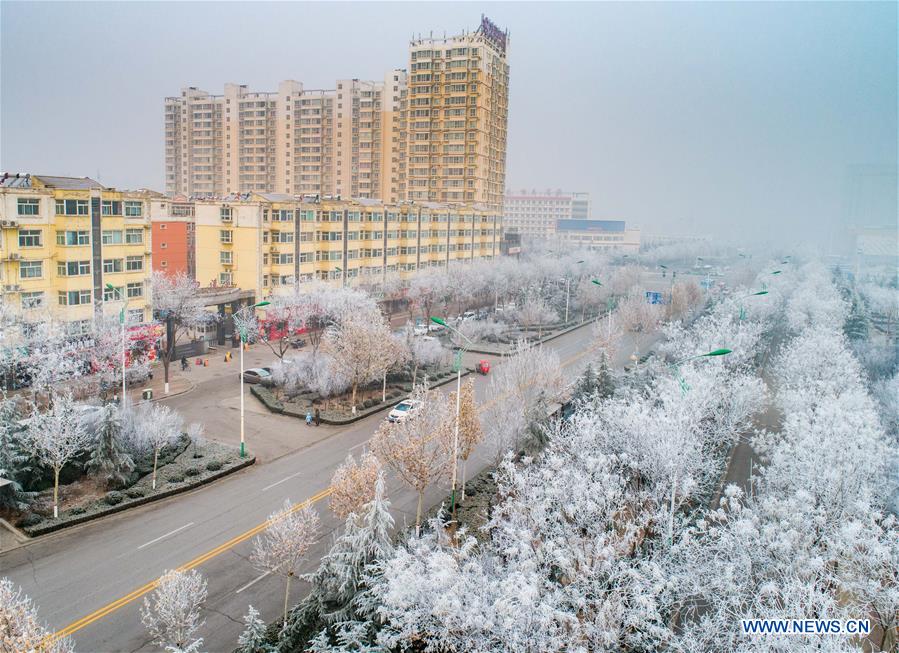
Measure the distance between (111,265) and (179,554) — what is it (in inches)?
990

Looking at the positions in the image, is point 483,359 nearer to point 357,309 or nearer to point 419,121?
point 357,309

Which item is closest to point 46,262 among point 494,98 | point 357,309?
point 357,309

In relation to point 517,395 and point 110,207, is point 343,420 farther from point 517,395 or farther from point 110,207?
point 110,207

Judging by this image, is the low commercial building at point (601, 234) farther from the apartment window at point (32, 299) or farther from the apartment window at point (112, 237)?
the apartment window at point (32, 299)

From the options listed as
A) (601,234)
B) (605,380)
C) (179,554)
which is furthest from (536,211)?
(179,554)

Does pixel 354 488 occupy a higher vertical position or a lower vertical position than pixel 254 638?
higher

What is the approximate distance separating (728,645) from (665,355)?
3100 cm

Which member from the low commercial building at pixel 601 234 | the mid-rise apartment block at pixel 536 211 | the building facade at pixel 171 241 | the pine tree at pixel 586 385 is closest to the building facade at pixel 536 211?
the mid-rise apartment block at pixel 536 211

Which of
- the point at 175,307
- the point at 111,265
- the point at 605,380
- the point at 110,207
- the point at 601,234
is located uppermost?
the point at 601,234

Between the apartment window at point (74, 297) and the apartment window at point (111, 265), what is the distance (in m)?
1.79

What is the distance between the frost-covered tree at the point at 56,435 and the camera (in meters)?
21.2

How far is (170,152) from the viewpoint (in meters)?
111

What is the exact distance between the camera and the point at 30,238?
34594 mm

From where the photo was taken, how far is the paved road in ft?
52.9
